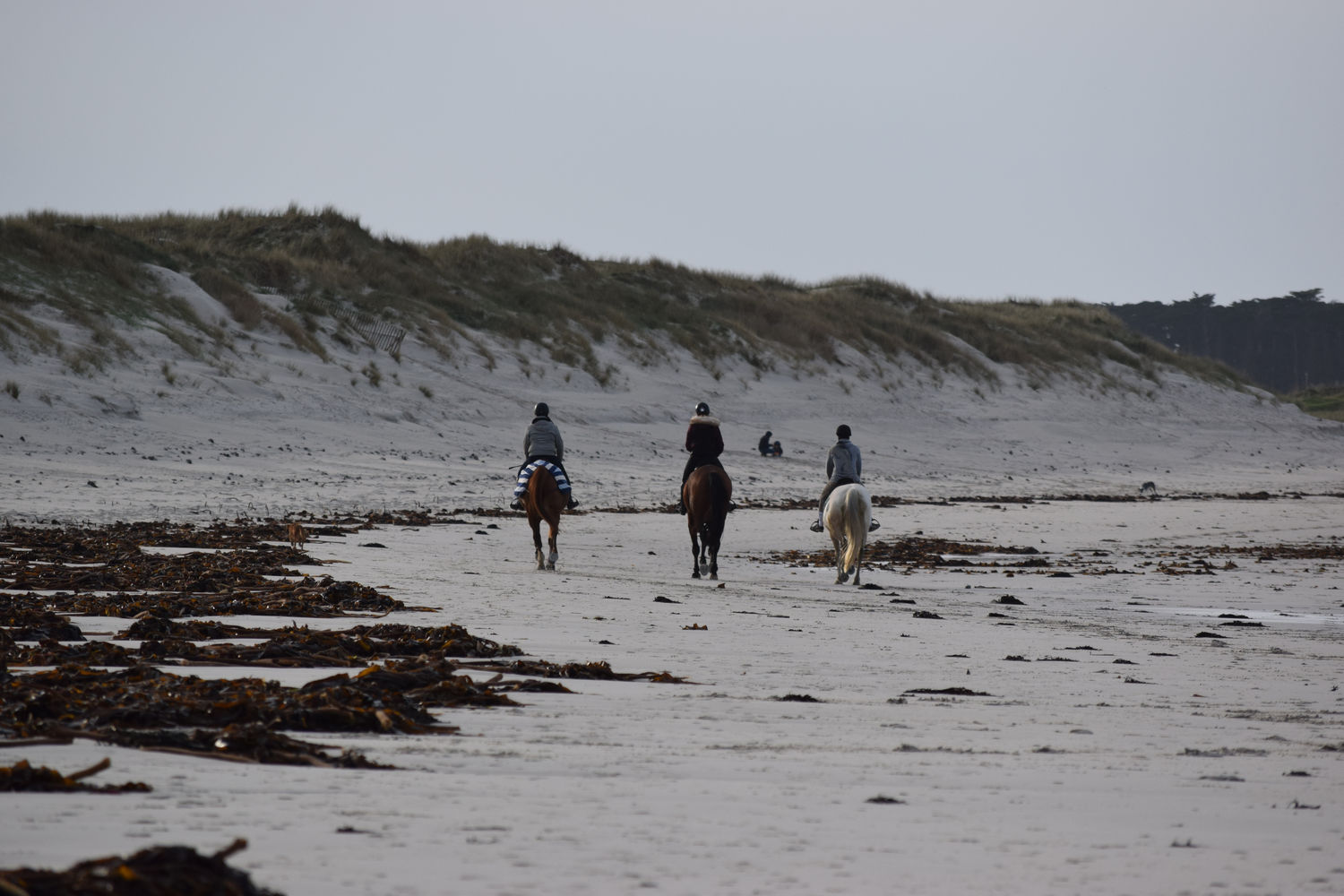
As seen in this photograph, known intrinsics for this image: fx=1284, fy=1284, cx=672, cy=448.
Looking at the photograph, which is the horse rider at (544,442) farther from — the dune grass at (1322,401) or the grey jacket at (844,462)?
the dune grass at (1322,401)

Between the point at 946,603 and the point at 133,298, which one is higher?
the point at 133,298

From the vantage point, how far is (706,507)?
551 inches

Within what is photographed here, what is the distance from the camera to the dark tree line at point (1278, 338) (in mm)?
96125

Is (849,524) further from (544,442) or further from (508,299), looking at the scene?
(508,299)

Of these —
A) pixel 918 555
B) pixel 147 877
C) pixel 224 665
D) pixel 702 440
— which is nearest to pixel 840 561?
pixel 702 440

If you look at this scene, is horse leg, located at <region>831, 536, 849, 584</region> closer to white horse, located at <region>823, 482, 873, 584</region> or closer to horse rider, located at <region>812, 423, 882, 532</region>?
white horse, located at <region>823, 482, 873, 584</region>

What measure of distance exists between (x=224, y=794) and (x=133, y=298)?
28.8 meters

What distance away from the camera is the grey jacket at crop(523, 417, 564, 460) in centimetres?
1440

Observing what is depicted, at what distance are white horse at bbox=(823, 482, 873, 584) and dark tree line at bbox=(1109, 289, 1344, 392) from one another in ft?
292

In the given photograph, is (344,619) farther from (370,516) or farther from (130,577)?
(370,516)

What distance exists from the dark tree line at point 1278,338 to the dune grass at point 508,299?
47.2 meters

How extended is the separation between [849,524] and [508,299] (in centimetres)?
2748

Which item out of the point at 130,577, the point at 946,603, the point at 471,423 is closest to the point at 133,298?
the point at 471,423

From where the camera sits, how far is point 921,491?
2822 centimetres
